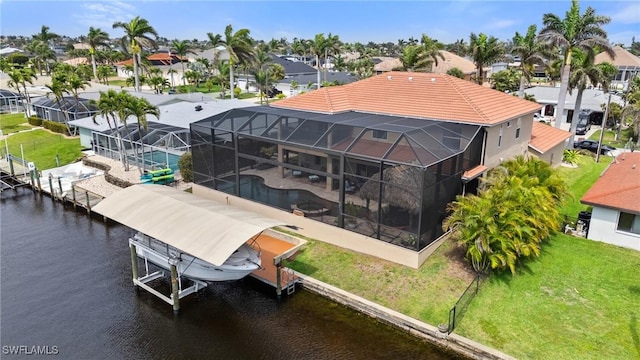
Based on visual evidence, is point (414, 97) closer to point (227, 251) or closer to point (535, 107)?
point (535, 107)

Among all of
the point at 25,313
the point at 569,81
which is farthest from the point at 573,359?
the point at 569,81

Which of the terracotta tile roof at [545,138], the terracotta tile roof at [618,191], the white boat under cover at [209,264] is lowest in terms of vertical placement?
the white boat under cover at [209,264]

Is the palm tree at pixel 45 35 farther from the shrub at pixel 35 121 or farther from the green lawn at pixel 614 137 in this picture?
the green lawn at pixel 614 137

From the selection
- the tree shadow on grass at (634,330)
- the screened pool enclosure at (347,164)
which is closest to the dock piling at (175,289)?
the screened pool enclosure at (347,164)

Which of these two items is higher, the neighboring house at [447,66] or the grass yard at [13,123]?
the neighboring house at [447,66]

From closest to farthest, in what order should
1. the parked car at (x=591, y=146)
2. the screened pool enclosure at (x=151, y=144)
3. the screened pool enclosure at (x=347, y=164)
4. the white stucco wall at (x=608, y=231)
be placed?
the screened pool enclosure at (x=347, y=164), the white stucco wall at (x=608, y=231), the screened pool enclosure at (x=151, y=144), the parked car at (x=591, y=146)

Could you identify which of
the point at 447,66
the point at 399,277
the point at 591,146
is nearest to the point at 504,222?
the point at 399,277

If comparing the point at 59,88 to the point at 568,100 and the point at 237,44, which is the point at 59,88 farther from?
the point at 568,100

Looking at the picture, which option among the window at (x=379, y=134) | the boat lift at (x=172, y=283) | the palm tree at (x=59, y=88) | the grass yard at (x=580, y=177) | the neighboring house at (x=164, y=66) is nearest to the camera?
the boat lift at (x=172, y=283)
